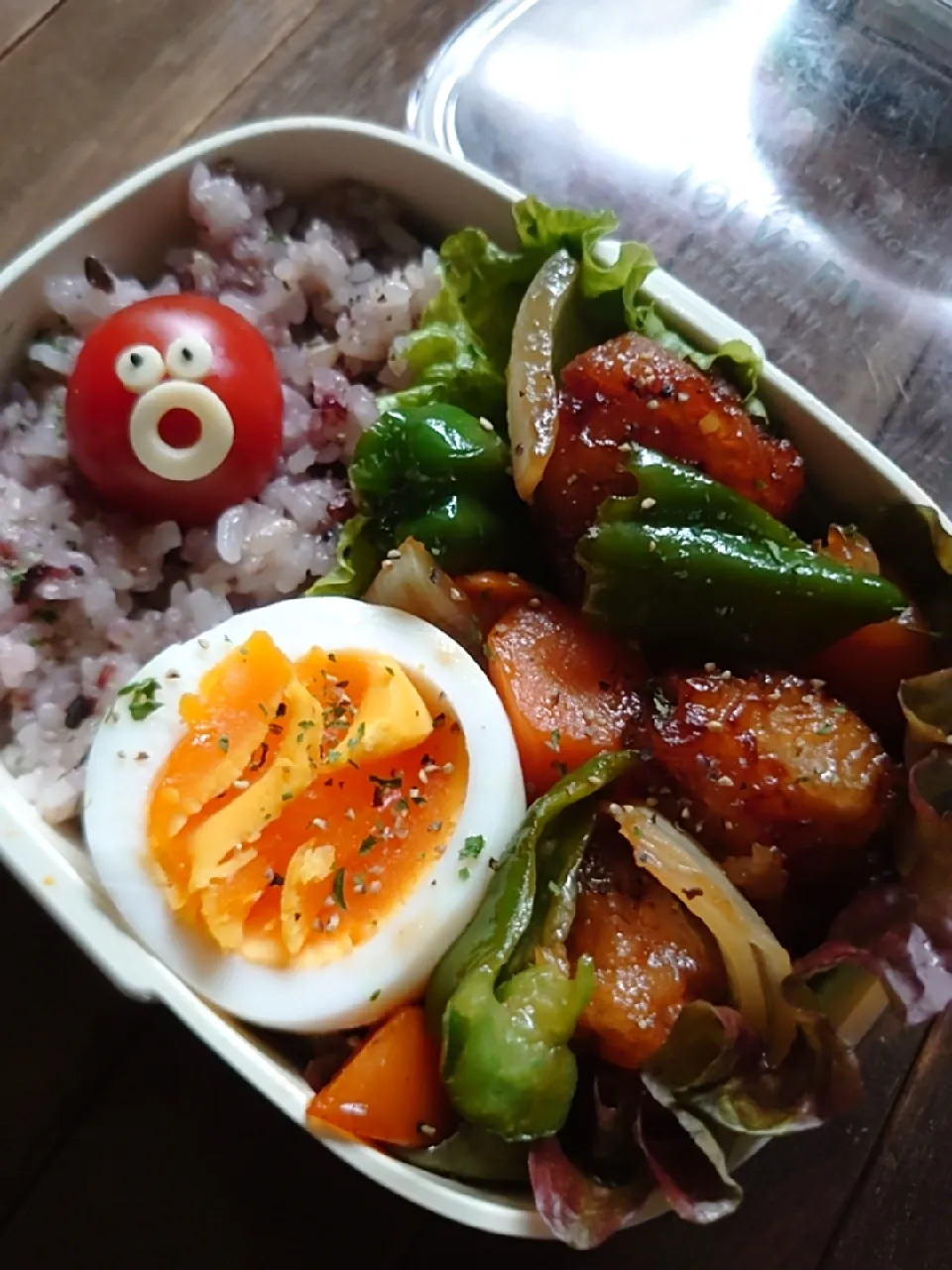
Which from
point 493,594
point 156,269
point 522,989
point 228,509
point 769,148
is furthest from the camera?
point 769,148

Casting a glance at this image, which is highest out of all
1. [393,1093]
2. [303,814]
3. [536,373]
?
[536,373]

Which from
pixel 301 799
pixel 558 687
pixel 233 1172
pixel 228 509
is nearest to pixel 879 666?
pixel 558 687

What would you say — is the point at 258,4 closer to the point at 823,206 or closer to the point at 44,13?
the point at 44,13

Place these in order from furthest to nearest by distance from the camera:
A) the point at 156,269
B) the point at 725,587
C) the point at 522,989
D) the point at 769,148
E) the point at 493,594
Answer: the point at 769,148, the point at 156,269, the point at 493,594, the point at 725,587, the point at 522,989

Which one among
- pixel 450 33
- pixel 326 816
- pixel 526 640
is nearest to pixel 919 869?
pixel 526 640

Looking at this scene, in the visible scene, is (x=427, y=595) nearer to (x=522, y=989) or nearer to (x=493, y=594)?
(x=493, y=594)

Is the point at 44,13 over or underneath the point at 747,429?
underneath

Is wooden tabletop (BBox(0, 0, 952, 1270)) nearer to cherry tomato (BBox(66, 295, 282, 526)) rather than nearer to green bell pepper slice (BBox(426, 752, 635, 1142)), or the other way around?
green bell pepper slice (BBox(426, 752, 635, 1142))
